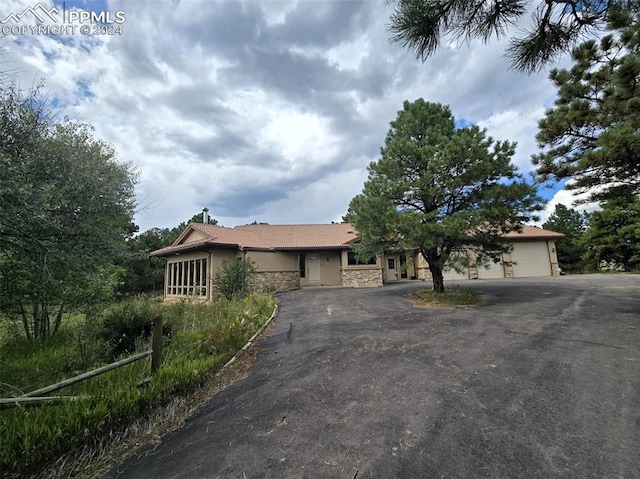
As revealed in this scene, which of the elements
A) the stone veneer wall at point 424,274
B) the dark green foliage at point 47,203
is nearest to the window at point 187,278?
the dark green foliage at point 47,203

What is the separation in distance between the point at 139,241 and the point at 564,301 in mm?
27052

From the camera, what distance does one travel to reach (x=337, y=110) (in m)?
12.8

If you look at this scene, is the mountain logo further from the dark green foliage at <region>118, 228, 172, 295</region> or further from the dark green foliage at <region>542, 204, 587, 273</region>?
the dark green foliage at <region>542, 204, 587, 273</region>

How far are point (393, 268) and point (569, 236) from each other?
60.6 feet

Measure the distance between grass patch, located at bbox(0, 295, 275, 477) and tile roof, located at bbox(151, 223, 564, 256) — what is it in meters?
7.98

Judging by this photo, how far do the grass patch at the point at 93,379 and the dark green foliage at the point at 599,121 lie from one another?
7244 mm

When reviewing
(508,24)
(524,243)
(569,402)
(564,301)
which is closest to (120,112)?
(508,24)

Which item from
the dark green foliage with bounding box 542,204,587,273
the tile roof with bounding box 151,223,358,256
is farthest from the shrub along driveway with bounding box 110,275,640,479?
the dark green foliage with bounding box 542,204,587,273

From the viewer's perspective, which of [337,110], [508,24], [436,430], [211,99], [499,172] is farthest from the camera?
[337,110]

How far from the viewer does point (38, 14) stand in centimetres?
480

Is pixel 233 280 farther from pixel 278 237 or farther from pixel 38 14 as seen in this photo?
pixel 38 14

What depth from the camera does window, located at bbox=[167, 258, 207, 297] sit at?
15836 millimetres

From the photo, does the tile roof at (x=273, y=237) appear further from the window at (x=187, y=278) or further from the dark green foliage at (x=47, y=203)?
the dark green foliage at (x=47, y=203)

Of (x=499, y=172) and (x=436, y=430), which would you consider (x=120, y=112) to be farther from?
(x=499, y=172)
